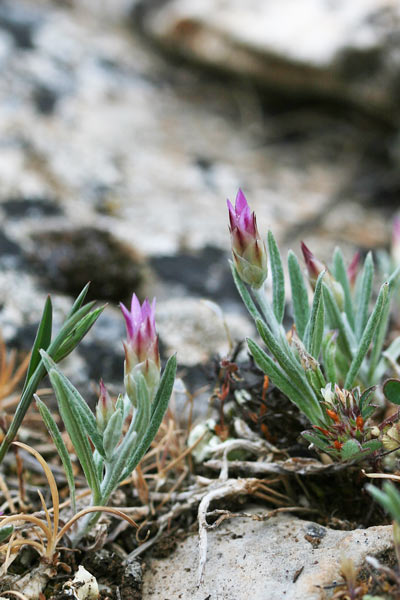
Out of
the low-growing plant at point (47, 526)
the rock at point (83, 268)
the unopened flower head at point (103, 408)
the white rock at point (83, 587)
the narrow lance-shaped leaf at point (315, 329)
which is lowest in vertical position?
the white rock at point (83, 587)

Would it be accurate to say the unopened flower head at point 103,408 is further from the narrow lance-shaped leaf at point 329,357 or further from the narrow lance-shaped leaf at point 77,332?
the narrow lance-shaped leaf at point 329,357

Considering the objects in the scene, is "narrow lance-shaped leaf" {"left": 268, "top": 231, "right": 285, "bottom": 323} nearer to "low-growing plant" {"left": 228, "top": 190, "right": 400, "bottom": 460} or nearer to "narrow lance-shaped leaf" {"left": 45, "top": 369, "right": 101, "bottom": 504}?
"low-growing plant" {"left": 228, "top": 190, "right": 400, "bottom": 460}

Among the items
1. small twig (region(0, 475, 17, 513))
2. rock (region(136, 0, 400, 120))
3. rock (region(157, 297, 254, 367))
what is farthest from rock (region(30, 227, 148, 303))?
rock (region(136, 0, 400, 120))

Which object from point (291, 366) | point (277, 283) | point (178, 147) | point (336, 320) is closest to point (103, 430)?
point (291, 366)

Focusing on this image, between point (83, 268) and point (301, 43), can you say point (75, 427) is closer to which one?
point (83, 268)

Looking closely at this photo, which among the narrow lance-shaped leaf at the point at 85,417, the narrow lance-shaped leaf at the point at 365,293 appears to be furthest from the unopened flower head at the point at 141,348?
the narrow lance-shaped leaf at the point at 365,293

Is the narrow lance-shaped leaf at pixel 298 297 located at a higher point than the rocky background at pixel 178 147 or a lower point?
lower
